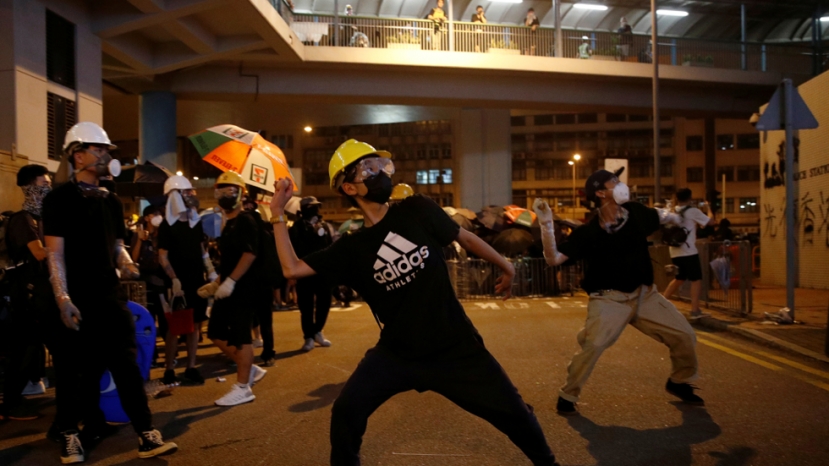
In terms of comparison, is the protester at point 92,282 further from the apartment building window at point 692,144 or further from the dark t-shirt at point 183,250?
the apartment building window at point 692,144

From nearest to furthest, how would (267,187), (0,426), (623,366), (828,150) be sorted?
(0,426) < (623,366) < (267,187) < (828,150)

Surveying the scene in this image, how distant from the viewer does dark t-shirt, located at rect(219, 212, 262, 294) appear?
6.40m

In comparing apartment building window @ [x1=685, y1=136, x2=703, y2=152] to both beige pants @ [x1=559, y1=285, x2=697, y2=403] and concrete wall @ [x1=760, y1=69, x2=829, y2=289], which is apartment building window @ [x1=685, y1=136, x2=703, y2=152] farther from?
beige pants @ [x1=559, y1=285, x2=697, y2=403]

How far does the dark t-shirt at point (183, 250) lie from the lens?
23.3 ft

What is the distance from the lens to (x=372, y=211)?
361cm

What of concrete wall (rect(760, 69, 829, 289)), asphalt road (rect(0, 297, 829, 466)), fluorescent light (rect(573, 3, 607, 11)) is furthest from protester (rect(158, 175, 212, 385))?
fluorescent light (rect(573, 3, 607, 11))

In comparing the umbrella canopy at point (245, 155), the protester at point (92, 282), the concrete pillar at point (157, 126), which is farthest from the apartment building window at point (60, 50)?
the protester at point (92, 282)

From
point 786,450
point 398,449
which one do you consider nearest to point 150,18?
point 398,449

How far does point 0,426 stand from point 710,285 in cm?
1090

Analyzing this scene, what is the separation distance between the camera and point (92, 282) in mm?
4566

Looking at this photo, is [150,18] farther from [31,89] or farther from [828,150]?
[828,150]

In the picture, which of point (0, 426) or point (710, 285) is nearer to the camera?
point (0, 426)

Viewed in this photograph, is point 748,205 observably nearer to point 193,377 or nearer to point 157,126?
point 157,126

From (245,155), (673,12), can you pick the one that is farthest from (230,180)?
(673,12)
